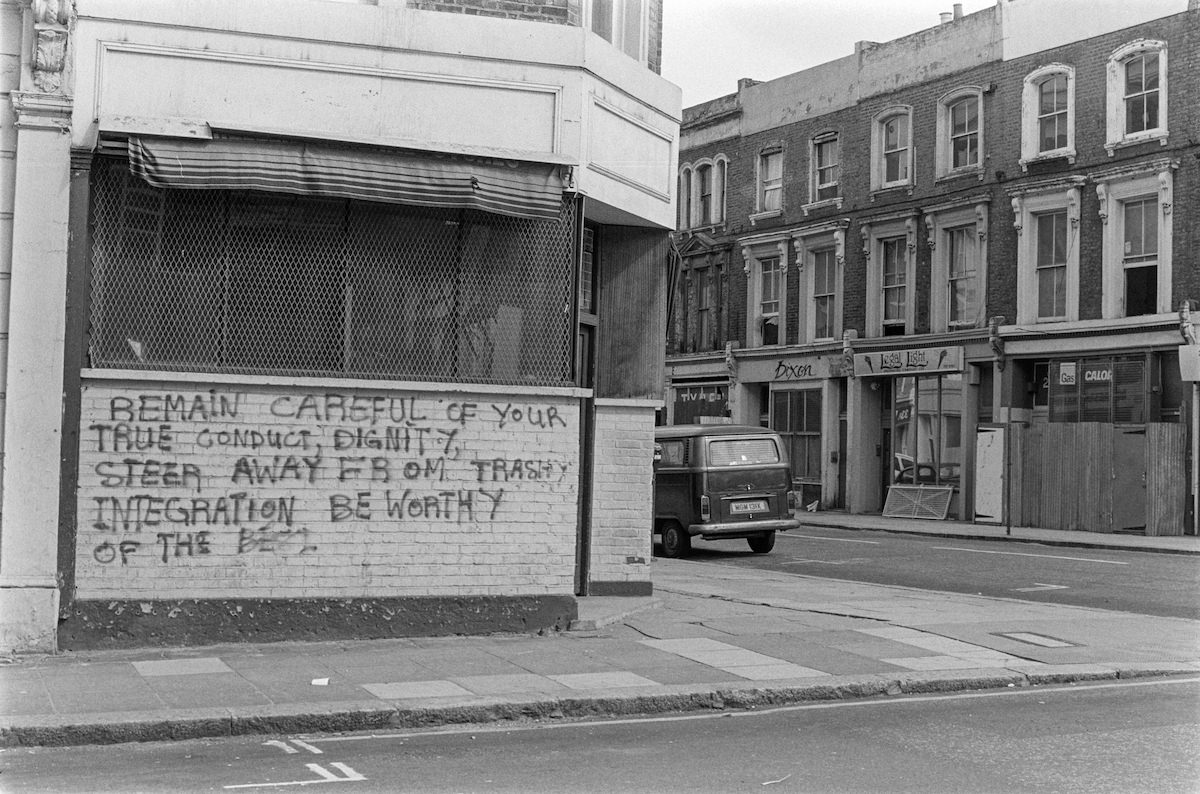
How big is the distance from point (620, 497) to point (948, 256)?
21.5 meters

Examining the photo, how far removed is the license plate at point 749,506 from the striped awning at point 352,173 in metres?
9.97

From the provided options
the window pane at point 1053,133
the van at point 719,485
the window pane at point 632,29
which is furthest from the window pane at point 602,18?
the window pane at point 1053,133

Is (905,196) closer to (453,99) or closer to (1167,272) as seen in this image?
(1167,272)

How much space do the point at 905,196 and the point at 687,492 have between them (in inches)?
632

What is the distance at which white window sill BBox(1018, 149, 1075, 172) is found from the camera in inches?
1147

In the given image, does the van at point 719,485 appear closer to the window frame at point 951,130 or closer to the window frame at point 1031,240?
the window frame at point 1031,240

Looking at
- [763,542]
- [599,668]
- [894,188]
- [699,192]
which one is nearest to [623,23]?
[599,668]

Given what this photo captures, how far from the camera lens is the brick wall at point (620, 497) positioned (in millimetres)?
13320

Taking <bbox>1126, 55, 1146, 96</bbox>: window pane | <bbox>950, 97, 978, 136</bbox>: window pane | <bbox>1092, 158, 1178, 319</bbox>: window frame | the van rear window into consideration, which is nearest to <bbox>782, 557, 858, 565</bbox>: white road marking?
the van rear window

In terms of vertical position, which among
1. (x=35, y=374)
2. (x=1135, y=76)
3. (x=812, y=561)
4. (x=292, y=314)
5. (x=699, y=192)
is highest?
(x=1135, y=76)

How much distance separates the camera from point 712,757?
23.3 feet

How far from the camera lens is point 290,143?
10.5 meters

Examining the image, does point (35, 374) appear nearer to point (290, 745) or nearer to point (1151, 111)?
point (290, 745)

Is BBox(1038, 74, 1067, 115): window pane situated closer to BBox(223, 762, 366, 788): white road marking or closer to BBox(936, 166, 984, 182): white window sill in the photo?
BBox(936, 166, 984, 182): white window sill
